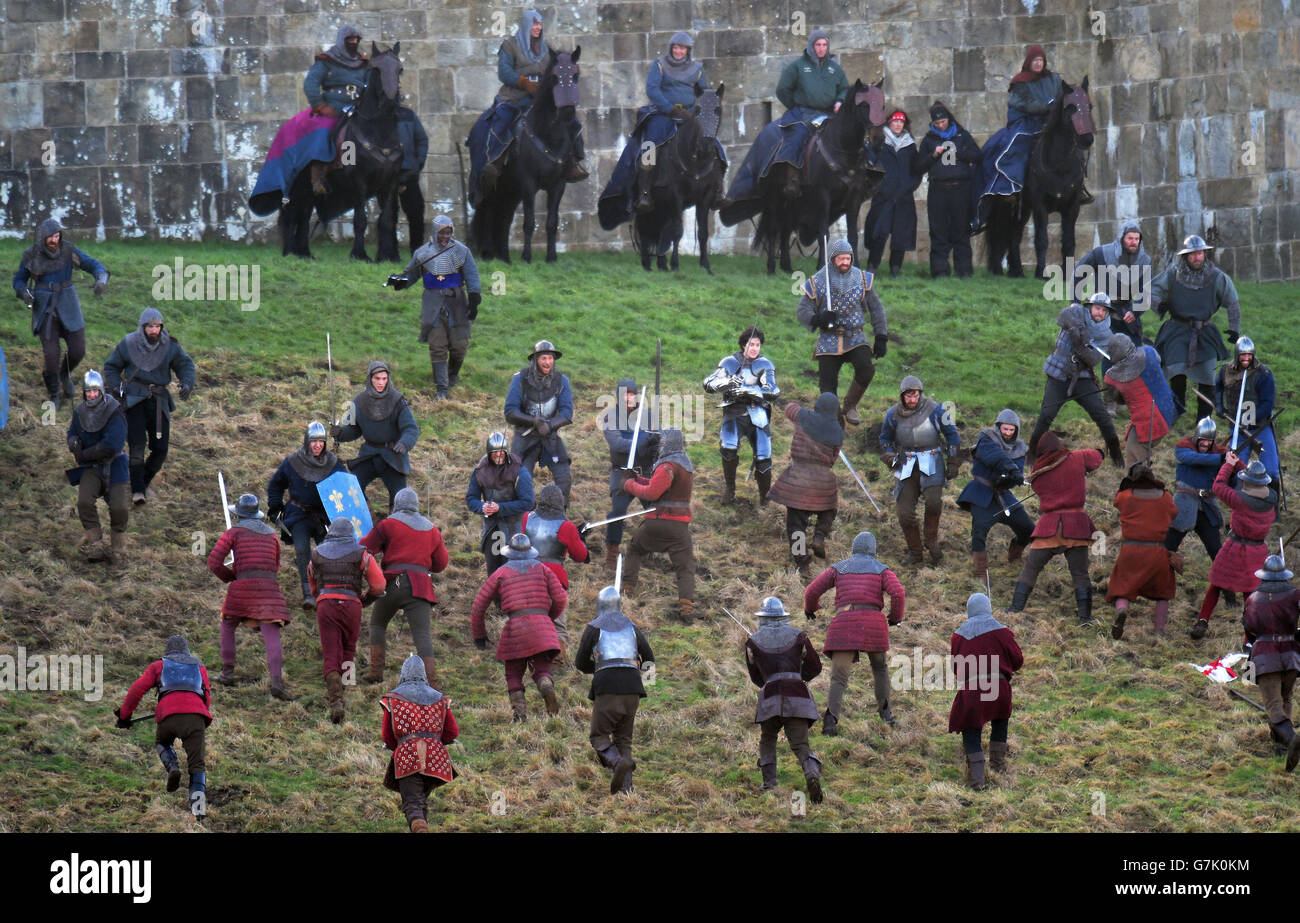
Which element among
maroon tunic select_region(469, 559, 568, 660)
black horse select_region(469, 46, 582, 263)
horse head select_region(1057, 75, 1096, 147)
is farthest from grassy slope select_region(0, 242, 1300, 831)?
horse head select_region(1057, 75, 1096, 147)

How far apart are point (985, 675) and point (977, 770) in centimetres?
68

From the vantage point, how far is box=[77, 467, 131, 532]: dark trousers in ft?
54.1

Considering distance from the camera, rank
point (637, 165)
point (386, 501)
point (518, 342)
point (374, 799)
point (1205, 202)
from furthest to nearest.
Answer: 1. point (1205, 202)
2. point (637, 165)
3. point (518, 342)
4. point (386, 501)
5. point (374, 799)

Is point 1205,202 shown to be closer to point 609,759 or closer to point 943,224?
point 943,224

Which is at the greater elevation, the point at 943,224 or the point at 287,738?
the point at 943,224

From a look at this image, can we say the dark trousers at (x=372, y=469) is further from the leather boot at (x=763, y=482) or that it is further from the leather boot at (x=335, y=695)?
the leather boot at (x=763, y=482)

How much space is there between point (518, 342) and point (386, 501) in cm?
419

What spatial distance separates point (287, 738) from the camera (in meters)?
14.0

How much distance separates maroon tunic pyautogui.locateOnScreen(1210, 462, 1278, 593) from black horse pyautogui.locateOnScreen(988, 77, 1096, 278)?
976 centimetres

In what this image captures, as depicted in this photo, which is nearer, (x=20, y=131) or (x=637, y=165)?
(x=637, y=165)

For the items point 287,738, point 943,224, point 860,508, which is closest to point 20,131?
→ point 943,224

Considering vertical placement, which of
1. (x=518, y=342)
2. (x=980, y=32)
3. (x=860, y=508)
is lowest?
(x=860, y=508)

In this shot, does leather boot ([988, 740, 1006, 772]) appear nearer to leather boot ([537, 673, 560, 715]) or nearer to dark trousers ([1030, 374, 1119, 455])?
leather boot ([537, 673, 560, 715])

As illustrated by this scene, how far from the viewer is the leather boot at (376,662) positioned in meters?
14.8
